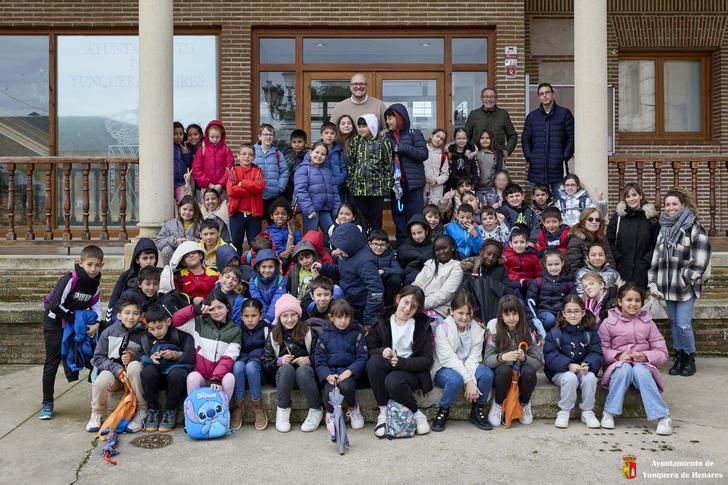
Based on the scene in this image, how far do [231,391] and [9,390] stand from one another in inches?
101

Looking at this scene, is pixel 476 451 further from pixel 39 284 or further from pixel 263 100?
pixel 263 100

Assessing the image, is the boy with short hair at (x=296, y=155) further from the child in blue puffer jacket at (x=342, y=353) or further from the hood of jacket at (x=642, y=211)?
the hood of jacket at (x=642, y=211)

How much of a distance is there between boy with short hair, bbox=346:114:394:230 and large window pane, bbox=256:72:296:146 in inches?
151

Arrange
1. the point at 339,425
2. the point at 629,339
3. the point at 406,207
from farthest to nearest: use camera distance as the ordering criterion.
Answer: the point at 406,207 < the point at 629,339 < the point at 339,425

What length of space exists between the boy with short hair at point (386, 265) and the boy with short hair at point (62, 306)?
2368 mm

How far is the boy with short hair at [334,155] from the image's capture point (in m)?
7.64

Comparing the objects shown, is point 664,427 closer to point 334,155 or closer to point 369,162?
point 369,162

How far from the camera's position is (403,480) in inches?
167

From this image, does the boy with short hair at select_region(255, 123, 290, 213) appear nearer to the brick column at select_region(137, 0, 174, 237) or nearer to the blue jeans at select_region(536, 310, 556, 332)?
the brick column at select_region(137, 0, 174, 237)

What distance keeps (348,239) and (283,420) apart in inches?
65.7

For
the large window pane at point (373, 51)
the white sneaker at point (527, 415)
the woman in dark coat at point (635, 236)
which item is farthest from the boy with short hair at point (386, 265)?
the large window pane at point (373, 51)

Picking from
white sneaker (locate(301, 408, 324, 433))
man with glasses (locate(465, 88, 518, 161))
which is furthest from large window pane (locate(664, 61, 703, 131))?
white sneaker (locate(301, 408, 324, 433))

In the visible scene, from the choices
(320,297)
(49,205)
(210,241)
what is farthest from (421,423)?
(49,205)

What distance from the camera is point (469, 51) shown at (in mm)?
11281
